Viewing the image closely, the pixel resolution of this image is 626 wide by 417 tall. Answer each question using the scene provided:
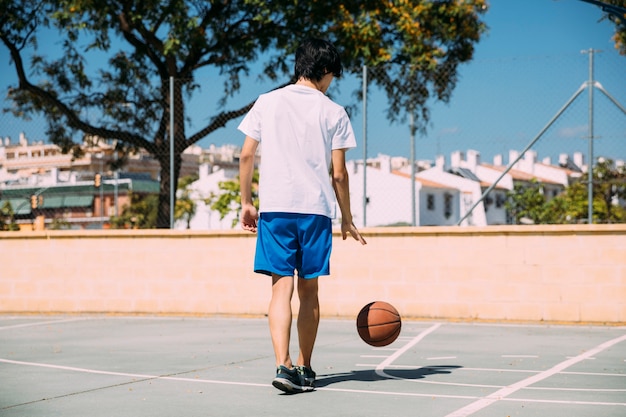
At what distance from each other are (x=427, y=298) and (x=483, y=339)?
255 cm

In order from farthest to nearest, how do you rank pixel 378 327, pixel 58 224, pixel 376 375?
pixel 58 224 < pixel 376 375 < pixel 378 327

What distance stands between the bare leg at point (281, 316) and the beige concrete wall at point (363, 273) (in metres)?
6.42

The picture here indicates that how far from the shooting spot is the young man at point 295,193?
226 inches

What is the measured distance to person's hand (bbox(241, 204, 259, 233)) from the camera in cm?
583

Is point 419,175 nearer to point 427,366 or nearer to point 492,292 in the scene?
point 492,292

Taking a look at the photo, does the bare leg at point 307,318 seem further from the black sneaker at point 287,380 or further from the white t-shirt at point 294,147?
the white t-shirt at point 294,147

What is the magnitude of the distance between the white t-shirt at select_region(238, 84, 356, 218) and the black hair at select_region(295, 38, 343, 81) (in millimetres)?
125

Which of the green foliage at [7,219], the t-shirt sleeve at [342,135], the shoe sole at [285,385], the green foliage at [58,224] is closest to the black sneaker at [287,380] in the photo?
the shoe sole at [285,385]

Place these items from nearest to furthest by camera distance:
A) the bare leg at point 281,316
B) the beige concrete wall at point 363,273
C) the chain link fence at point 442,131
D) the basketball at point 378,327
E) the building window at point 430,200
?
the bare leg at point 281,316 → the basketball at point 378,327 → the beige concrete wall at point 363,273 → the chain link fence at point 442,131 → the building window at point 430,200

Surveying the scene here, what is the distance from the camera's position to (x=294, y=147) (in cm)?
580

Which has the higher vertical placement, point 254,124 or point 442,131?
point 442,131

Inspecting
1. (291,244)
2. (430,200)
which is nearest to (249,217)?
(291,244)

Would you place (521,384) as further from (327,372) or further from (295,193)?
(295,193)

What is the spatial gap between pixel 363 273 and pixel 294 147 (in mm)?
6758
